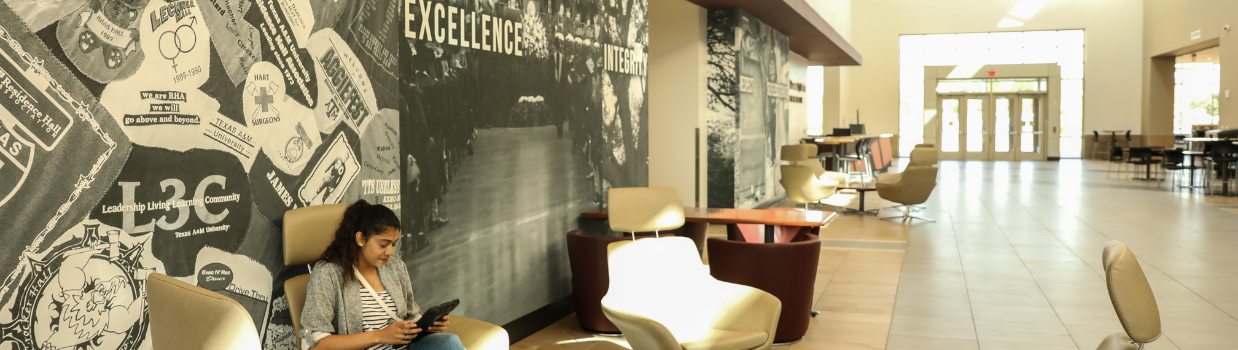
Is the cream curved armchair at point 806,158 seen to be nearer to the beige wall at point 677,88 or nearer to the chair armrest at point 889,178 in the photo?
the chair armrest at point 889,178

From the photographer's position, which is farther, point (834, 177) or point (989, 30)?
point (989, 30)

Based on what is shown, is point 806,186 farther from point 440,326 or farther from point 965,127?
point 965,127

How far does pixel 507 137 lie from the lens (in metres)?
4.55

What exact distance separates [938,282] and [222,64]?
5.32 metres

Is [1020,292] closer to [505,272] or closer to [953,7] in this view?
[505,272]

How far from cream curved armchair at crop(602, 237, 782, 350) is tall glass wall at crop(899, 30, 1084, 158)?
969 inches

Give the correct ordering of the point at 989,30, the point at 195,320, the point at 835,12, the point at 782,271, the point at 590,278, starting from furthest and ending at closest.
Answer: the point at 989,30
the point at 835,12
the point at 590,278
the point at 782,271
the point at 195,320

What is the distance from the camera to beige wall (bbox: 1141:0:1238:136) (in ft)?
62.8

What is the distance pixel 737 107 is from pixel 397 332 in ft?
24.4

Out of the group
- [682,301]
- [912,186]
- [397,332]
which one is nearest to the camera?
[397,332]

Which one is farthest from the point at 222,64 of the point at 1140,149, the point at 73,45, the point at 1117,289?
the point at 1140,149

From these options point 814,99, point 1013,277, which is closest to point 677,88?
point 1013,277

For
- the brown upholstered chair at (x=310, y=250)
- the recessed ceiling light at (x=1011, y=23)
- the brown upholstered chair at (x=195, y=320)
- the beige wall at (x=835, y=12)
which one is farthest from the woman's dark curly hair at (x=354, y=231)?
the recessed ceiling light at (x=1011, y=23)

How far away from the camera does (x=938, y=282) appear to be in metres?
6.37
